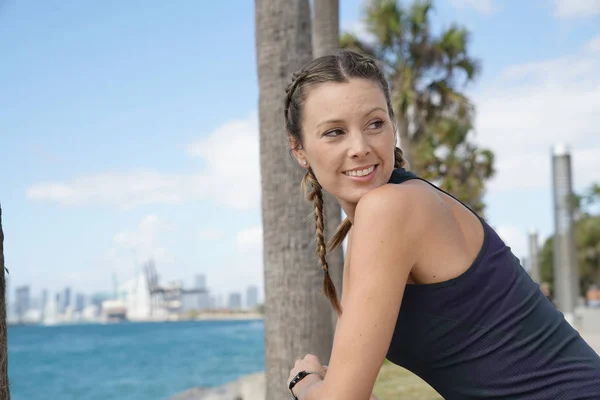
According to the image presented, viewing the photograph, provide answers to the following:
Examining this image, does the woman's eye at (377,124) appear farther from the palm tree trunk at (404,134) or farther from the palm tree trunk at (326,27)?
the palm tree trunk at (404,134)

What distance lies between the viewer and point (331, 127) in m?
2.02

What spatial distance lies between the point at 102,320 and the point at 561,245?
163878mm

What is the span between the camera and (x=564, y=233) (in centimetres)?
1764

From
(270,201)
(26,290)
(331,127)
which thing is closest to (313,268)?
(270,201)

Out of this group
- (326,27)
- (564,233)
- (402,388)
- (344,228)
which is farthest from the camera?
(564,233)

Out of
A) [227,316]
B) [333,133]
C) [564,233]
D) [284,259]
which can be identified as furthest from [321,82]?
[227,316]

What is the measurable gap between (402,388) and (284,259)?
513 cm

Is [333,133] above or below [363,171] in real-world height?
above

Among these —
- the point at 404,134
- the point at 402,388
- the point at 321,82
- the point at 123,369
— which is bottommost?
the point at 123,369

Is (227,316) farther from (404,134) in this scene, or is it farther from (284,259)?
(284,259)

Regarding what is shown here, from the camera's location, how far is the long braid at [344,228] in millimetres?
2264

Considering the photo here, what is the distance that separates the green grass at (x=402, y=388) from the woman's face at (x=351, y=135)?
7.08m

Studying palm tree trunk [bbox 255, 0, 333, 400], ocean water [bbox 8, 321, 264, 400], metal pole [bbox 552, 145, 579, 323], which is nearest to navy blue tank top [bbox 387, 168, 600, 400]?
palm tree trunk [bbox 255, 0, 333, 400]

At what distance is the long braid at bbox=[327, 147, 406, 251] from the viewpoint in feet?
7.43
